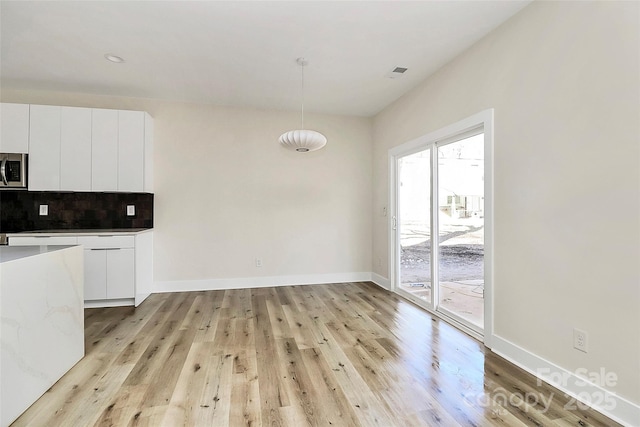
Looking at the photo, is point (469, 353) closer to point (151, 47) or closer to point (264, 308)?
point (264, 308)

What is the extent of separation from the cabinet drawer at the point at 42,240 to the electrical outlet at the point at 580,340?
4.93 meters

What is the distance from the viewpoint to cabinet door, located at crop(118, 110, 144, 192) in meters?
3.99

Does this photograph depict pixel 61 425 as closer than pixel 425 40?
Yes

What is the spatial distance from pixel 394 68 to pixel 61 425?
403cm

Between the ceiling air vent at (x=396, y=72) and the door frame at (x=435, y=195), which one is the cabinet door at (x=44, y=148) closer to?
the ceiling air vent at (x=396, y=72)

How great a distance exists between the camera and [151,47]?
9.78 feet

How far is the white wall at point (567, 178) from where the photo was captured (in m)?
1.75

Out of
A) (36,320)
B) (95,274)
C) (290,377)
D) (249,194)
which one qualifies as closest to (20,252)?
(36,320)

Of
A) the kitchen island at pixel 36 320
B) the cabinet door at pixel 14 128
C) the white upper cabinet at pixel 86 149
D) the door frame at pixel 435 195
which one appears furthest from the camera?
the white upper cabinet at pixel 86 149

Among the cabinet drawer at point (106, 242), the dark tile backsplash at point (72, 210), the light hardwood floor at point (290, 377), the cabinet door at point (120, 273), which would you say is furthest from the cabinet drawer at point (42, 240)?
the light hardwood floor at point (290, 377)

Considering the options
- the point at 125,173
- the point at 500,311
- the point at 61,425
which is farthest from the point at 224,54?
the point at 500,311

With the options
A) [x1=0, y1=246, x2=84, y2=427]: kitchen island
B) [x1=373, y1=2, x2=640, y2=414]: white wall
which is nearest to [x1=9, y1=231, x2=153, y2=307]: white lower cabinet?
[x1=0, y1=246, x2=84, y2=427]: kitchen island

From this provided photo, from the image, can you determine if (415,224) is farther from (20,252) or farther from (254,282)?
(20,252)

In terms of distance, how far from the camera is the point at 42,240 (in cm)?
357
